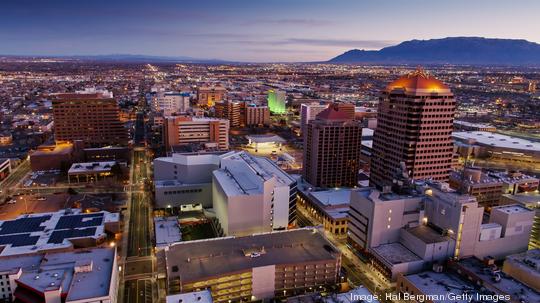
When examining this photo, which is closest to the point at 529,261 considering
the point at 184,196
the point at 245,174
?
the point at 245,174

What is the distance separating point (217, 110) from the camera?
174m

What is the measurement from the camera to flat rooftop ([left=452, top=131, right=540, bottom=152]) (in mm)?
118562

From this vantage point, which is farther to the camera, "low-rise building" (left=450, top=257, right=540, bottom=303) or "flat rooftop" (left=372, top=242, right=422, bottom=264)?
"flat rooftop" (left=372, top=242, right=422, bottom=264)

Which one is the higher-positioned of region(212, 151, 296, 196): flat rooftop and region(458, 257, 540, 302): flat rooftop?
region(212, 151, 296, 196): flat rooftop

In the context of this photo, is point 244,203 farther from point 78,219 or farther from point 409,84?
point 409,84

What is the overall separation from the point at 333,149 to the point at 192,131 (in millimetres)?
50711

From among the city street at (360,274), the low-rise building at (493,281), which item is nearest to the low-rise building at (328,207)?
the city street at (360,274)

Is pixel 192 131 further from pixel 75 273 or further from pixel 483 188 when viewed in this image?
pixel 483 188

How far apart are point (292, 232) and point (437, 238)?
20499 millimetres

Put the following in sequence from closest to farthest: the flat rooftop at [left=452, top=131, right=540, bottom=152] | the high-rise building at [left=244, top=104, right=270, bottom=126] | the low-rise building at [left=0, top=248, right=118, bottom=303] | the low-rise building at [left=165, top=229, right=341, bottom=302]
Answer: the low-rise building at [left=0, top=248, right=118, bottom=303] → the low-rise building at [left=165, top=229, right=341, bottom=302] → the flat rooftop at [left=452, top=131, right=540, bottom=152] → the high-rise building at [left=244, top=104, right=270, bottom=126]

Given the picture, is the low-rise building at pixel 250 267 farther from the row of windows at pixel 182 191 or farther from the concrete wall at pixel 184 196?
the row of windows at pixel 182 191

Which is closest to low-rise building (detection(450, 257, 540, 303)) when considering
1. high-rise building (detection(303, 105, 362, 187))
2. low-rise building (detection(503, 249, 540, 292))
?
low-rise building (detection(503, 249, 540, 292))

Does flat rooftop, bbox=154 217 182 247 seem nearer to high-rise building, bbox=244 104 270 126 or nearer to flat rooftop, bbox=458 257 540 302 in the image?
flat rooftop, bbox=458 257 540 302

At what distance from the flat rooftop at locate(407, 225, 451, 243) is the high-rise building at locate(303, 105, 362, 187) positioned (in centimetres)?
2908
